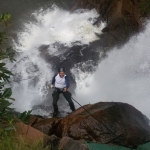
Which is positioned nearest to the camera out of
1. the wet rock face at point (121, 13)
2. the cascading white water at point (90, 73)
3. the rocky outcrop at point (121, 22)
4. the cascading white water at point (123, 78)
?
the cascading white water at point (123, 78)

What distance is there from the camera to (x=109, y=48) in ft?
42.7

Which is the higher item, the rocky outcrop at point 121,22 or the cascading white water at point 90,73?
the rocky outcrop at point 121,22

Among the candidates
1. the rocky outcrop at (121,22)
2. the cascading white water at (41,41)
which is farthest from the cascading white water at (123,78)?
the cascading white water at (41,41)

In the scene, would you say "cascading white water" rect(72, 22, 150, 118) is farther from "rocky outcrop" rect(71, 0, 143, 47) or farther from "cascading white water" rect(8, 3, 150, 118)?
"rocky outcrop" rect(71, 0, 143, 47)

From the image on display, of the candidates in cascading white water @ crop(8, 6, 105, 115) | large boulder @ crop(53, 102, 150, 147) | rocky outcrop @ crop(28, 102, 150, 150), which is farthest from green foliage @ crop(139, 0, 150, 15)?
large boulder @ crop(53, 102, 150, 147)

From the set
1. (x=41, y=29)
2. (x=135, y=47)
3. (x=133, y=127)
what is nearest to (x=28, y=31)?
(x=41, y=29)

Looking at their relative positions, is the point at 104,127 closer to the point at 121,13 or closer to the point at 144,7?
the point at 144,7

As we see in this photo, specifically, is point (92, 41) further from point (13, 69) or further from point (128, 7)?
point (13, 69)

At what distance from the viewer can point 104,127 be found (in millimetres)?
6660

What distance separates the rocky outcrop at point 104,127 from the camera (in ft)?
21.3

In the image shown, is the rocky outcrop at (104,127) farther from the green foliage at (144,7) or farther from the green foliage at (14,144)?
the green foliage at (144,7)

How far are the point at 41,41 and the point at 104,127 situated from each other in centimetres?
888

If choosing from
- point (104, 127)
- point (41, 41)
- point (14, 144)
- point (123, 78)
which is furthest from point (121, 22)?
point (14, 144)

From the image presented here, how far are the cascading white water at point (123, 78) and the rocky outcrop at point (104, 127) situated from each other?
346 centimetres
